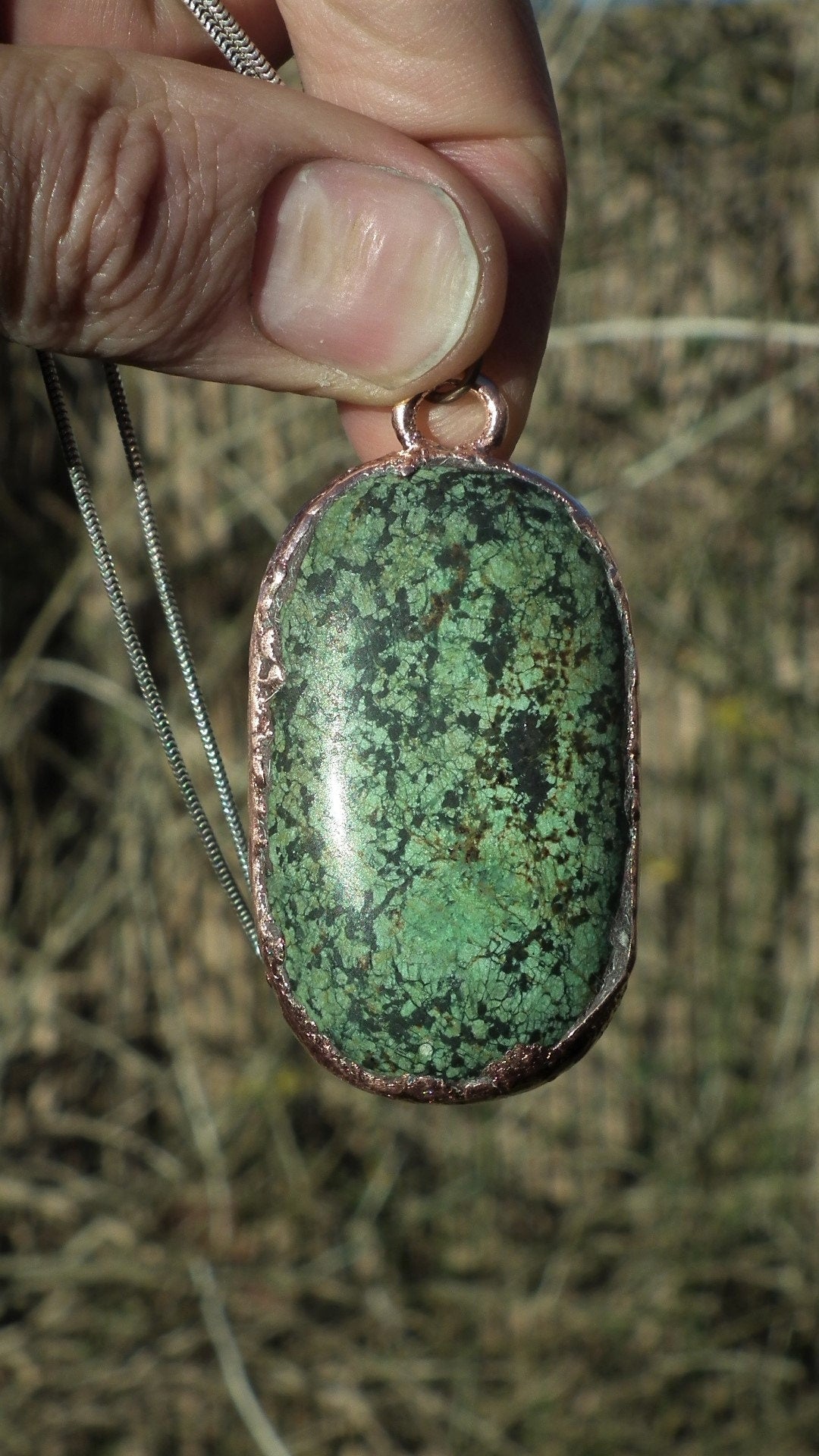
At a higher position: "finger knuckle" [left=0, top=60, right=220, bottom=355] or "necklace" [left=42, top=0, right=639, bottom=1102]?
"finger knuckle" [left=0, top=60, right=220, bottom=355]

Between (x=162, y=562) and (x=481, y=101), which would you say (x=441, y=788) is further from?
(x=481, y=101)

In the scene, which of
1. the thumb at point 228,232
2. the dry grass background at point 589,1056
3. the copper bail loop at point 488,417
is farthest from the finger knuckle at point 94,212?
the dry grass background at point 589,1056

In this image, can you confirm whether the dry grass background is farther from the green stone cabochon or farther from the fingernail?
the green stone cabochon

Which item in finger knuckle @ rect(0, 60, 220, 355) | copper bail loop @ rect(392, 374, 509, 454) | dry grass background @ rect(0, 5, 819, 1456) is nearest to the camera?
finger knuckle @ rect(0, 60, 220, 355)

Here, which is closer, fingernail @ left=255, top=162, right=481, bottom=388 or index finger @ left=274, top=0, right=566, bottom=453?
fingernail @ left=255, top=162, right=481, bottom=388

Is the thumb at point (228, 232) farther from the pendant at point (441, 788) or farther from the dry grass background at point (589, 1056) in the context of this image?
the dry grass background at point (589, 1056)

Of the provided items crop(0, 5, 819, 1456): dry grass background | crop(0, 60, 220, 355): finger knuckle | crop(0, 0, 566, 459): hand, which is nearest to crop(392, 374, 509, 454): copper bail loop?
crop(0, 0, 566, 459): hand

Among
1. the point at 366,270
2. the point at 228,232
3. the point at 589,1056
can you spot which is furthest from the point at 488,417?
the point at 589,1056

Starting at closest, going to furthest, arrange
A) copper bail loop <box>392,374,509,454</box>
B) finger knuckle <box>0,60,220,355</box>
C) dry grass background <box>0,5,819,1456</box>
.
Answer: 1. finger knuckle <box>0,60,220,355</box>
2. copper bail loop <box>392,374,509,454</box>
3. dry grass background <box>0,5,819,1456</box>
